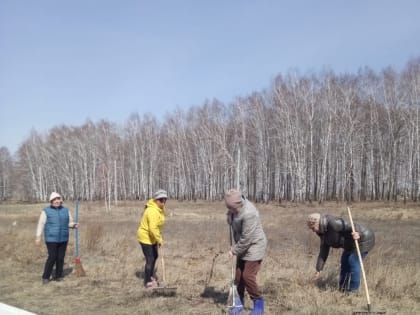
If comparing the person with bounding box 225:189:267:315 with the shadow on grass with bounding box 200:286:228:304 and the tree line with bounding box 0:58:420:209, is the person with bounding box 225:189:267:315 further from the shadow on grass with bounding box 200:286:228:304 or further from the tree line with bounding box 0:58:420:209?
the tree line with bounding box 0:58:420:209

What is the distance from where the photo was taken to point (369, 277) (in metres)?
6.75

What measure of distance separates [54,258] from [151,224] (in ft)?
7.01

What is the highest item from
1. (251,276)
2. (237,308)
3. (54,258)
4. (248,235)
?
(248,235)

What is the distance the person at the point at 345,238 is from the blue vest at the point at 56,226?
14.8 ft

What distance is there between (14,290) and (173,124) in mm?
43634

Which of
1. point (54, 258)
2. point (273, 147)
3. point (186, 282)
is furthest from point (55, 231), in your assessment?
point (273, 147)

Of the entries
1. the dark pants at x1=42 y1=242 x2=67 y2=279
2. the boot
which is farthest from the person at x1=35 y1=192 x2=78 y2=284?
the boot

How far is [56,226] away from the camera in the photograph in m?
7.74

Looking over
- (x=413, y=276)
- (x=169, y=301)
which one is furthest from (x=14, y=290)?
(x=413, y=276)

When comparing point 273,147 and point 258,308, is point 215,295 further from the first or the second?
point 273,147

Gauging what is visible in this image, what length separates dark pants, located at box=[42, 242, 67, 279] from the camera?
7570 millimetres

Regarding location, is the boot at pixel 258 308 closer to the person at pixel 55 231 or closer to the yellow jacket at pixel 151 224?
the yellow jacket at pixel 151 224

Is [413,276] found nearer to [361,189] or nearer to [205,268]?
[205,268]

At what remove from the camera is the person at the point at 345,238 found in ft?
19.3
